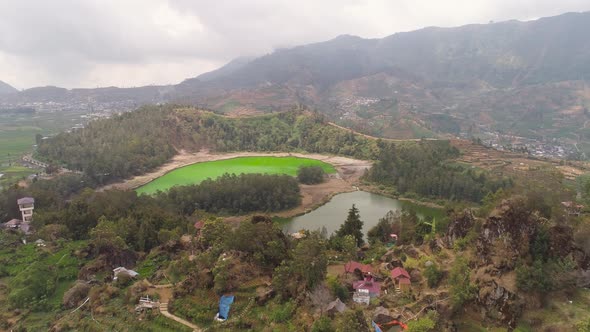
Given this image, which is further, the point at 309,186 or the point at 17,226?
the point at 309,186

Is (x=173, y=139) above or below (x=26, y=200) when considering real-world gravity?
below

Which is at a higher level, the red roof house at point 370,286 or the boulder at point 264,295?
the red roof house at point 370,286

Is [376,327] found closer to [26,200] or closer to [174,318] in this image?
[174,318]

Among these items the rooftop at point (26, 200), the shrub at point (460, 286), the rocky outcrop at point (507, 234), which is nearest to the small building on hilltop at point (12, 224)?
the rooftop at point (26, 200)

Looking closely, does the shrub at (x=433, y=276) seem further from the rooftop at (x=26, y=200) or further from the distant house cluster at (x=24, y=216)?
the rooftop at (x=26, y=200)

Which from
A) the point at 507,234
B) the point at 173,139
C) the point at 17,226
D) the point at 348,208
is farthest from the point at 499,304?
the point at 173,139

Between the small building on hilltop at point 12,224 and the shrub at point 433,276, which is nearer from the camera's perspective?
the shrub at point 433,276

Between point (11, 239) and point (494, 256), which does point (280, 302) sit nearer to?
point (494, 256)
